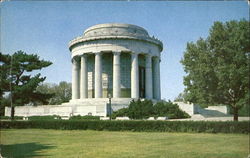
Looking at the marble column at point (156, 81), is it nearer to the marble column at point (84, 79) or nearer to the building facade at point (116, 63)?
the building facade at point (116, 63)

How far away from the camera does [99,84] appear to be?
51.9 meters

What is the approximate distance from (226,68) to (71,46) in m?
39.1

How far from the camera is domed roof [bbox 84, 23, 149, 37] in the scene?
52.5 meters

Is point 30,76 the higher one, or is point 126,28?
point 126,28

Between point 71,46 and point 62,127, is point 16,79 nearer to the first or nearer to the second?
point 62,127

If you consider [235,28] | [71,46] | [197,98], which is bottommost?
[197,98]

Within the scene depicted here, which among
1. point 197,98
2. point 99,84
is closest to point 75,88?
point 99,84

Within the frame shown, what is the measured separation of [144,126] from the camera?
27609mm

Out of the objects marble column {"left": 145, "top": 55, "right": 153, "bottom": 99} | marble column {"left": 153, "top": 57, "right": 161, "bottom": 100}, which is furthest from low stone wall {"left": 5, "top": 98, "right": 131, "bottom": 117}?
marble column {"left": 153, "top": 57, "right": 161, "bottom": 100}

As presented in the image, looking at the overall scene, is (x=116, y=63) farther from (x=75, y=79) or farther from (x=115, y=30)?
(x=75, y=79)

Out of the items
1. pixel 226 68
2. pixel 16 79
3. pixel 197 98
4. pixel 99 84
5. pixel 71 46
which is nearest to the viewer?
pixel 226 68

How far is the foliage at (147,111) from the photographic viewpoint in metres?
40.8

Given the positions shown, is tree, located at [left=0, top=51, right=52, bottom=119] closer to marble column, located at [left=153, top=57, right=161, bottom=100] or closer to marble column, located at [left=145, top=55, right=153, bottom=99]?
marble column, located at [left=145, top=55, right=153, bottom=99]

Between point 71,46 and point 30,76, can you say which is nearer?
point 30,76
